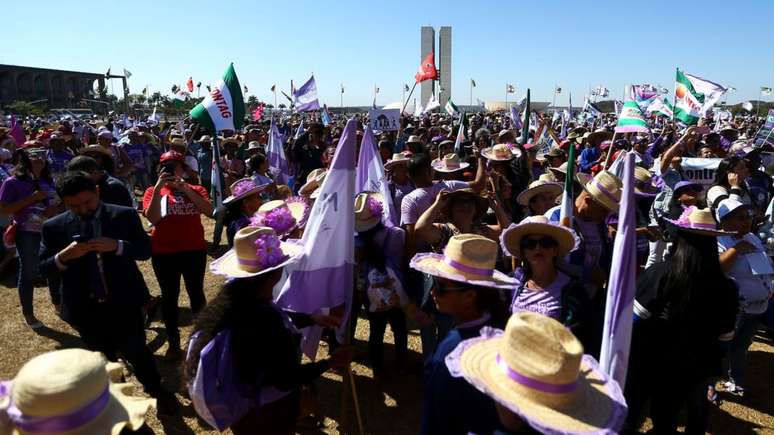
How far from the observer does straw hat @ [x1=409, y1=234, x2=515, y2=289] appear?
2.66 m

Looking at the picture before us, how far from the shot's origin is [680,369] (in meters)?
3.32

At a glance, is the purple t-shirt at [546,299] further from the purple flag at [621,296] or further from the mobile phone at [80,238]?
the mobile phone at [80,238]

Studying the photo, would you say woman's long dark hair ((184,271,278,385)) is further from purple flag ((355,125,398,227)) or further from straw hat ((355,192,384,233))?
purple flag ((355,125,398,227))

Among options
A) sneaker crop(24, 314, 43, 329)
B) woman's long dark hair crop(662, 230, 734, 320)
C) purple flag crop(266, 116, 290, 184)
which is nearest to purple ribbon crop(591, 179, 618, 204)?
woman's long dark hair crop(662, 230, 734, 320)

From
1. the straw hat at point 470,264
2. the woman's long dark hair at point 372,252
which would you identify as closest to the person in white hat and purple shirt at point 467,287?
the straw hat at point 470,264

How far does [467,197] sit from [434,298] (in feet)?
5.18

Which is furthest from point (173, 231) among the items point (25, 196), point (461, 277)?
point (461, 277)

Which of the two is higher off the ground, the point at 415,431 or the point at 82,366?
the point at 82,366

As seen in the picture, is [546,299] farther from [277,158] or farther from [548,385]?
[277,158]

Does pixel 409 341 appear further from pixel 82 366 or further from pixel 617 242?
pixel 82 366

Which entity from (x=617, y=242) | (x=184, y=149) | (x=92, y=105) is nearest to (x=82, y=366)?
(x=617, y=242)

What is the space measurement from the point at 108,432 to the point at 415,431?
123 inches

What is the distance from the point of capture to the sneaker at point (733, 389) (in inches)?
181

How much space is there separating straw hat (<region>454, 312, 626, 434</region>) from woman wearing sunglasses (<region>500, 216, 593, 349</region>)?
1.43 m
